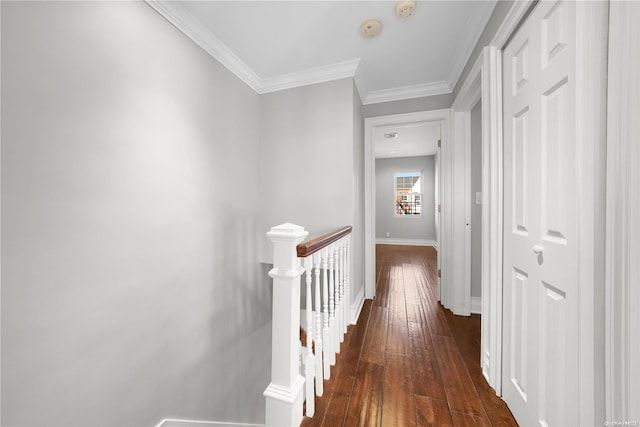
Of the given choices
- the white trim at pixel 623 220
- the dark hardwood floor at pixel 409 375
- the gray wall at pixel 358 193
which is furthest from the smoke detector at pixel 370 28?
the dark hardwood floor at pixel 409 375

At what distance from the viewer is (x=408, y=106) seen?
2.64 metres

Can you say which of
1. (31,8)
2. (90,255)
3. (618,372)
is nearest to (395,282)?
(618,372)

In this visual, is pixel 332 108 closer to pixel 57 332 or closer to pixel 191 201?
pixel 191 201

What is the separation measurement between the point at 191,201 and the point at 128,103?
72 centimetres

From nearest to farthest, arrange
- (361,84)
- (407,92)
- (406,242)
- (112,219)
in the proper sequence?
(112,219) → (361,84) → (407,92) → (406,242)

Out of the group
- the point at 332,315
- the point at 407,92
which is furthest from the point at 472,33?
the point at 332,315

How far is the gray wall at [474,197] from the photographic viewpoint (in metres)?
2.37

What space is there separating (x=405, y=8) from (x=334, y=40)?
578 mm

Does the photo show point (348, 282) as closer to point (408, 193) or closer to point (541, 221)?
point (541, 221)

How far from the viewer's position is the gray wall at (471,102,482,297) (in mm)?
2365

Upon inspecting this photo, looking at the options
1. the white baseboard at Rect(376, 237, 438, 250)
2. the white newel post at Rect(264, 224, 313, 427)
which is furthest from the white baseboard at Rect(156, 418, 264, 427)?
the white baseboard at Rect(376, 237, 438, 250)

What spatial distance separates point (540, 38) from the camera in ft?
3.20

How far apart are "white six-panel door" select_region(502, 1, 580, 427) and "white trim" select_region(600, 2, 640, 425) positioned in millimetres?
106

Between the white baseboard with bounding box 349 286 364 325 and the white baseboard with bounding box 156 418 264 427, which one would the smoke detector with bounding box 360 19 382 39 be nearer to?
the white baseboard with bounding box 349 286 364 325
